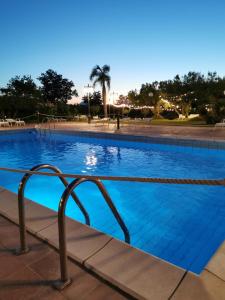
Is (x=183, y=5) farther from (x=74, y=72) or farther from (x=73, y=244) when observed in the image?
(x=74, y=72)

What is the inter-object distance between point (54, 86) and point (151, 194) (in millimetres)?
30205

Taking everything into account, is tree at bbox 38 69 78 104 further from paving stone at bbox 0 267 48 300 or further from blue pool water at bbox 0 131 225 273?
paving stone at bbox 0 267 48 300

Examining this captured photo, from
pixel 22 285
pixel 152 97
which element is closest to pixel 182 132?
pixel 22 285

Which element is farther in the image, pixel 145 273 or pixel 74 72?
pixel 74 72

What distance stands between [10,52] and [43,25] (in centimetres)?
868

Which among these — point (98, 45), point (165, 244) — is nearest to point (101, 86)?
point (98, 45)

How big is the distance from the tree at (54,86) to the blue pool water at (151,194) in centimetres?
2308

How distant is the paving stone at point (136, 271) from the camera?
167 centimetres

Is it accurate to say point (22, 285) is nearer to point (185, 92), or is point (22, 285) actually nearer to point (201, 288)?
point (201, 288)

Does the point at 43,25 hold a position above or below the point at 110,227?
above

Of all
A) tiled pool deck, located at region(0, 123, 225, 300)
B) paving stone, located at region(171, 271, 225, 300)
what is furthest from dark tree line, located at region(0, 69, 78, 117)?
paving stone, located at region(171, 271, 225, 300)

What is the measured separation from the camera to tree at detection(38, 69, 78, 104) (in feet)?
107

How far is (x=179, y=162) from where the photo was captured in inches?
319

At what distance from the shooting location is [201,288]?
165 centimetres
